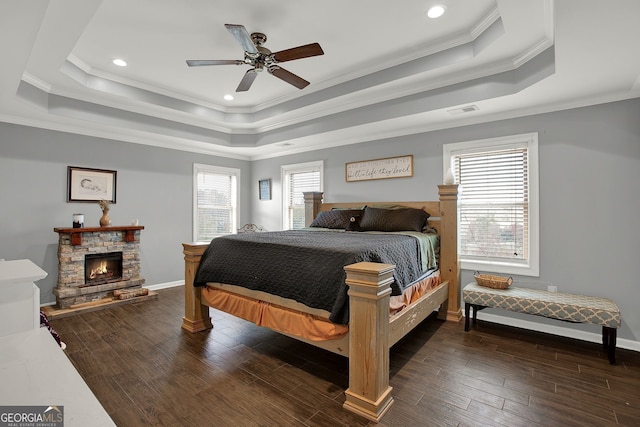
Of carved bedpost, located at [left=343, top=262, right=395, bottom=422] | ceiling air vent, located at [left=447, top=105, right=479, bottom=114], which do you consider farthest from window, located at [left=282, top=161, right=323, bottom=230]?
carved bedpost, located at [left=343, top=262, right=395, bottom=422]

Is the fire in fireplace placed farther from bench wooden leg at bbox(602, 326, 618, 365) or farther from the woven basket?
bench wooden leg at bbox(602, 326, 618, 365)

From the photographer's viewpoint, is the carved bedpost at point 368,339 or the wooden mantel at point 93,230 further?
the wooden mantel at point 93,230

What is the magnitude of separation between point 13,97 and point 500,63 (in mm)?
4931

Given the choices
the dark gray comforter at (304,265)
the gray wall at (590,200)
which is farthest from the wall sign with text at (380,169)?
the dark gray comforter at (304,265)

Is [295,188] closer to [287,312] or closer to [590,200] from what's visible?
[287,312]

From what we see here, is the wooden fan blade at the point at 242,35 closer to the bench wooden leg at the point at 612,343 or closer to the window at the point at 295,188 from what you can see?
the window at the point at 295,188

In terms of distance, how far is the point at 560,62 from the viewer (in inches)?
91.6

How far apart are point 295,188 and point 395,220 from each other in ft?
8.17

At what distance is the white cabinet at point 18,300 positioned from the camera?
4.16 feet

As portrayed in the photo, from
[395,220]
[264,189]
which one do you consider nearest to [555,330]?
[395,220]

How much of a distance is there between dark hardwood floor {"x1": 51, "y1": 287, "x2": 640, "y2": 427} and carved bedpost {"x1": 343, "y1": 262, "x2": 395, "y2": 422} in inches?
4.1

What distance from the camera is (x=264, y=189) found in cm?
604

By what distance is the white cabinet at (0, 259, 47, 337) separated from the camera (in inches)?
49.9

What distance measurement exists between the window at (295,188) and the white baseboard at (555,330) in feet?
10.5
